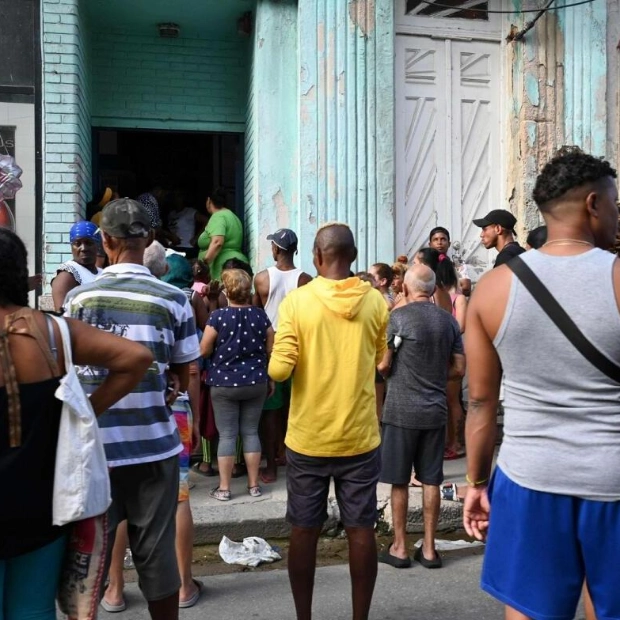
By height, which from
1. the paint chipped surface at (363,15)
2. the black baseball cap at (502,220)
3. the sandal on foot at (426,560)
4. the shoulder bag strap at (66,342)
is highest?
the paint chipped surface at (363,15)

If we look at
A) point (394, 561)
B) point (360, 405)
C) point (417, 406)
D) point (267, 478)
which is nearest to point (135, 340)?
point (360, 405)

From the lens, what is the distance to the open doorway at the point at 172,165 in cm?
1023

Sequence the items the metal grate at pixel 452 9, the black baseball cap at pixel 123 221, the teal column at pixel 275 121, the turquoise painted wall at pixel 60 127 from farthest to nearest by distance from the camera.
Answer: the metal grate at pixel 452 9, the teal column at pixel 275 121, the turquoise painted wall at pixel 60 127, the black baseball cap at pixel 123 221

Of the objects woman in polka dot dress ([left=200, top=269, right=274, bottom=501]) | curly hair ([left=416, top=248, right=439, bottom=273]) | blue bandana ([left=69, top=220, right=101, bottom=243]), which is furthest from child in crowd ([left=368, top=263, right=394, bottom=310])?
blue bandana ([left=69, top=220, right=101, bottom=243])

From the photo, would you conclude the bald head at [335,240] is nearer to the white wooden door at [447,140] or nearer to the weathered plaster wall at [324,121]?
the weathered plaster wall at [324,121]

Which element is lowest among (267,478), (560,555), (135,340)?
(267,478)

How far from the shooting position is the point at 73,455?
2621 millimetres

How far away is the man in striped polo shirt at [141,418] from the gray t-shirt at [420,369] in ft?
6.55

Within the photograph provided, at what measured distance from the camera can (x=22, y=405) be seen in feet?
8.34

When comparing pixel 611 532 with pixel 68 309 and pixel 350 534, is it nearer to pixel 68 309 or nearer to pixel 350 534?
pixel 350 534

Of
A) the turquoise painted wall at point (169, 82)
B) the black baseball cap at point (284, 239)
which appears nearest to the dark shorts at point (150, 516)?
the black baseball cap at point (284, 239)

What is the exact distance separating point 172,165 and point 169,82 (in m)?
2.86

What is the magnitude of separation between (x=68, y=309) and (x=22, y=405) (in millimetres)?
1063

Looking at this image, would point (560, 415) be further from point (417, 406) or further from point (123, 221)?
point (417, 406)
